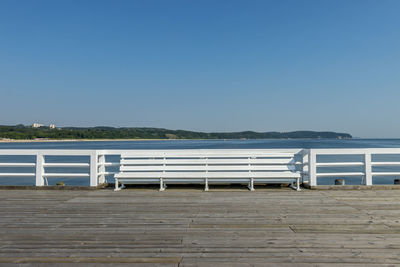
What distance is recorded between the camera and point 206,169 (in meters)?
6.55

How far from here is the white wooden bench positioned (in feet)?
21.1

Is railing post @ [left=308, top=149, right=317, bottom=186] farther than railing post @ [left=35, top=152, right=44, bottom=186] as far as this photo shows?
No

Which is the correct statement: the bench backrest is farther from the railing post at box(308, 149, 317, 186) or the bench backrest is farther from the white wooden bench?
the railing post at box(308, 149, 317, 186)

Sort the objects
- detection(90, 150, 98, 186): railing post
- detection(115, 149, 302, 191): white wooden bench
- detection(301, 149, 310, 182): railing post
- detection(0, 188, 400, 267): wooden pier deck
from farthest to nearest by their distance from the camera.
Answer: detection(301, 149, 310, 182): railing post < detection(90, 150, 98, 186): railing post < detection(115, 149, 302, 191): white wooden bench < detection(0, 188, 400, 267): wooden pier deck

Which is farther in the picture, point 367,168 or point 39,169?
point 39,169

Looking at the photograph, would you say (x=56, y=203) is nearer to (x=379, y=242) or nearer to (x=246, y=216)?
(x=246, y=216)

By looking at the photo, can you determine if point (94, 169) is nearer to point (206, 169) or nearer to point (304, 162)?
point (206, 169)

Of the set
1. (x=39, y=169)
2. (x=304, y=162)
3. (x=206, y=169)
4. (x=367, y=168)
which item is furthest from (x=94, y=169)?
(x=367, y=168)

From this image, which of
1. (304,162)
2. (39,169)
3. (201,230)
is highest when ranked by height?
(304,162)

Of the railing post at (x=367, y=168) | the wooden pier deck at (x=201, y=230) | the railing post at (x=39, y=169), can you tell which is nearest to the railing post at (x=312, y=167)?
the wooden pier deck at (x=201, y=230)

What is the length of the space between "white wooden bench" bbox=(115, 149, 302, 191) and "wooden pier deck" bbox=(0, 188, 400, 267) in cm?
72

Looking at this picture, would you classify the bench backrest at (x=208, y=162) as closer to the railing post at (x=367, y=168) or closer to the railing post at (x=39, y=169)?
the railing post at (x=367, y=168)

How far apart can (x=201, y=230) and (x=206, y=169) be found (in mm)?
3011

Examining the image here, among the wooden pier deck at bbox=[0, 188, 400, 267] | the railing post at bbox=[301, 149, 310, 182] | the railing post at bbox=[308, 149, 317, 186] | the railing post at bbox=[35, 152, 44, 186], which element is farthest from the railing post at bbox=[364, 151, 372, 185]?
the railing post at bbox=[35, 152, 44, 186]
